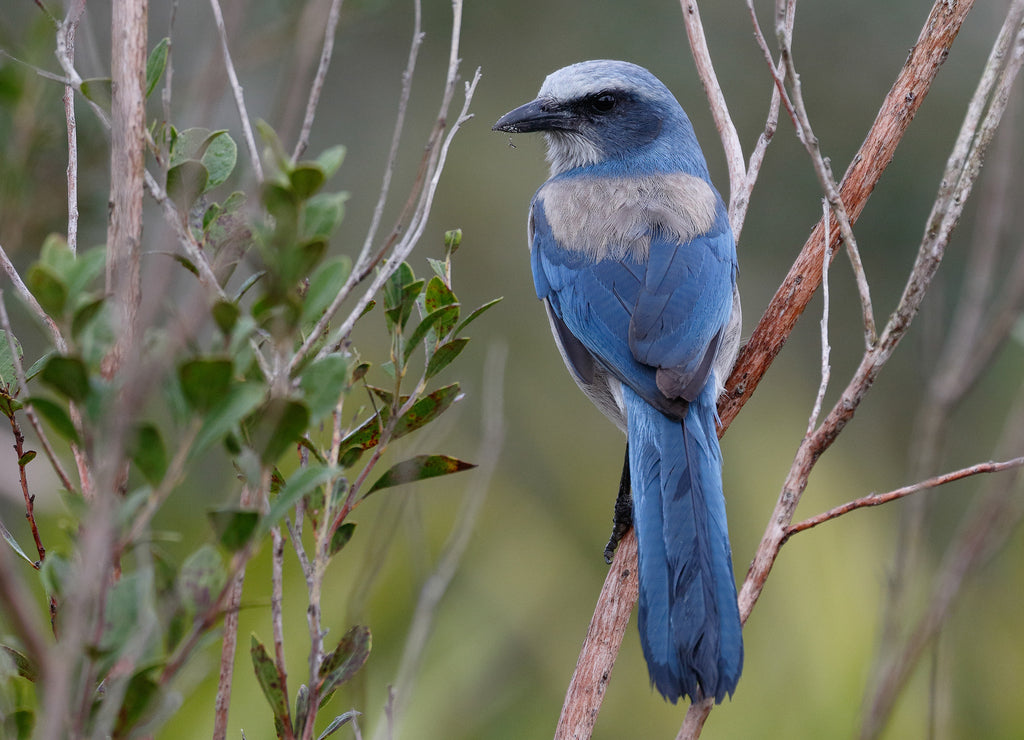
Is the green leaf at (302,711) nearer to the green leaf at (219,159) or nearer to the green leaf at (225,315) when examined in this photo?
the green leaf at (225,315)

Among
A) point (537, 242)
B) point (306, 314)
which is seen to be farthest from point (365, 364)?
point (537, 242)

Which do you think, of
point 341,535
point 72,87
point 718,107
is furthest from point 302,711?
point 718,107

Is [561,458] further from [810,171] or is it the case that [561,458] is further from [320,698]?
[320,698]

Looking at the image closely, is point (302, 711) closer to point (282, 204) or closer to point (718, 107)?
point (282, 204)

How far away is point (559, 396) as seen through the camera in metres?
6.50

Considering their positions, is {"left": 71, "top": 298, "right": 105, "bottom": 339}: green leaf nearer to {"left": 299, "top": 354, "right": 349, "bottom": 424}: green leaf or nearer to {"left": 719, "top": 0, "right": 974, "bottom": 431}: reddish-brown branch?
{"left": 299, "top": 354, "right": 349, "bottom": 424}: green leaf

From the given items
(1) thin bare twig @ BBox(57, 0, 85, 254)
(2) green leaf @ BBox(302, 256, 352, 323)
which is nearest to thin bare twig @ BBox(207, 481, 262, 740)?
(2) green leaf @ BBox(302, 256, 352, 323)

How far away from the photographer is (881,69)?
7.43 metres

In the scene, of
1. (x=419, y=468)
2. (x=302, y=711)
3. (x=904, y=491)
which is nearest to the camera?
(x=302, y=711)

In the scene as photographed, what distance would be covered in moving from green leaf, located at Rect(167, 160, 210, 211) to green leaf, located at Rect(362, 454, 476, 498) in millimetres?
531

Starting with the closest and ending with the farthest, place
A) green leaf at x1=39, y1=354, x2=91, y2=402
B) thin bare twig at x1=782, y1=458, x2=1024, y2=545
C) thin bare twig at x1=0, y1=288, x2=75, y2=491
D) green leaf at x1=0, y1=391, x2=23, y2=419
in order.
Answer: green leaf at x1=39, y1=354, x2=91, y2=402 → thin bare twig at x1=0, y1=288, x2=75, y2=491 → green leaf at x1=0, y1=391, x2=23, y2=419 → thin bare twig at x1=782, y1=458, x2=1024, y2=545

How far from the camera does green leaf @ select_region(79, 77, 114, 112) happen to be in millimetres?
1440

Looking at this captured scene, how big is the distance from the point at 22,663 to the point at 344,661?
464 millimetres

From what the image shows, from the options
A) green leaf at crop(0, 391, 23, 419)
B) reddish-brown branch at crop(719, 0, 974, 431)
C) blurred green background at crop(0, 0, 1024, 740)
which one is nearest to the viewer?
green leaf at crop(0, 391, 23, 419)
